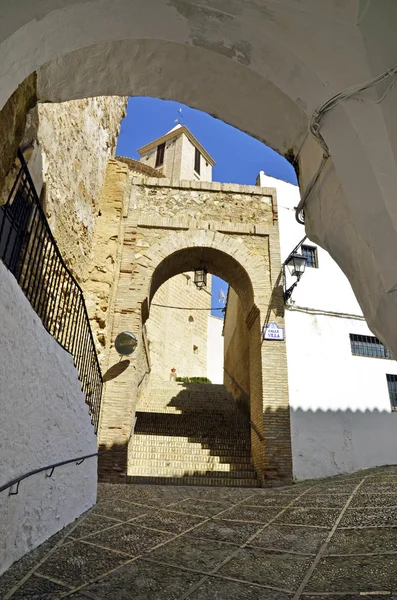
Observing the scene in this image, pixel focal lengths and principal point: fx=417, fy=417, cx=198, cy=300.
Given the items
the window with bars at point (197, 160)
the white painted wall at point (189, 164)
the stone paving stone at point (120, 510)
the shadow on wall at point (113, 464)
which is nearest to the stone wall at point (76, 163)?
the shadow on wall at point (113, 464)

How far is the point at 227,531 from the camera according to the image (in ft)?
12.6

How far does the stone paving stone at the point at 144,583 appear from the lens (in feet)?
7.72

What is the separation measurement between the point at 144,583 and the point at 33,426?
133 cm

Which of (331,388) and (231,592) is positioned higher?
(331,388)

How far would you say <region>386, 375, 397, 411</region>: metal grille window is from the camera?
9.16 m

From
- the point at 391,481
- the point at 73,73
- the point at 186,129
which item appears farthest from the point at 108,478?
the point at 186,129

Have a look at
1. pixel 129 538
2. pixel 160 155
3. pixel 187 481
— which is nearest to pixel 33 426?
pixel 129 538

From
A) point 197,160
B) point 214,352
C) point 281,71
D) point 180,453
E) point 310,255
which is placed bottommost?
point 180,453

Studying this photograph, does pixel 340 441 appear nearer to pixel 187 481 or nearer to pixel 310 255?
pixel 187 481

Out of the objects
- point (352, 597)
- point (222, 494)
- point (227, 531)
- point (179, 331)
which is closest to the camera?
point (352, 597)

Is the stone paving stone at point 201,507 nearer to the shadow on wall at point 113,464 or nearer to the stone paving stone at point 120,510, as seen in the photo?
the stone paving stone at point 120,510

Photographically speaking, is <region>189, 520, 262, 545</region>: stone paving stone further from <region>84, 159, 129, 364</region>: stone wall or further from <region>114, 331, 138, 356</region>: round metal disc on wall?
<region>84, 159, 129, 364</region>: stone wall

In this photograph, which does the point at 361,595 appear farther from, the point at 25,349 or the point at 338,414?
the point at 338,414

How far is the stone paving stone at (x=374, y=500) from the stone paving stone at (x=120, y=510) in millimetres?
2335
